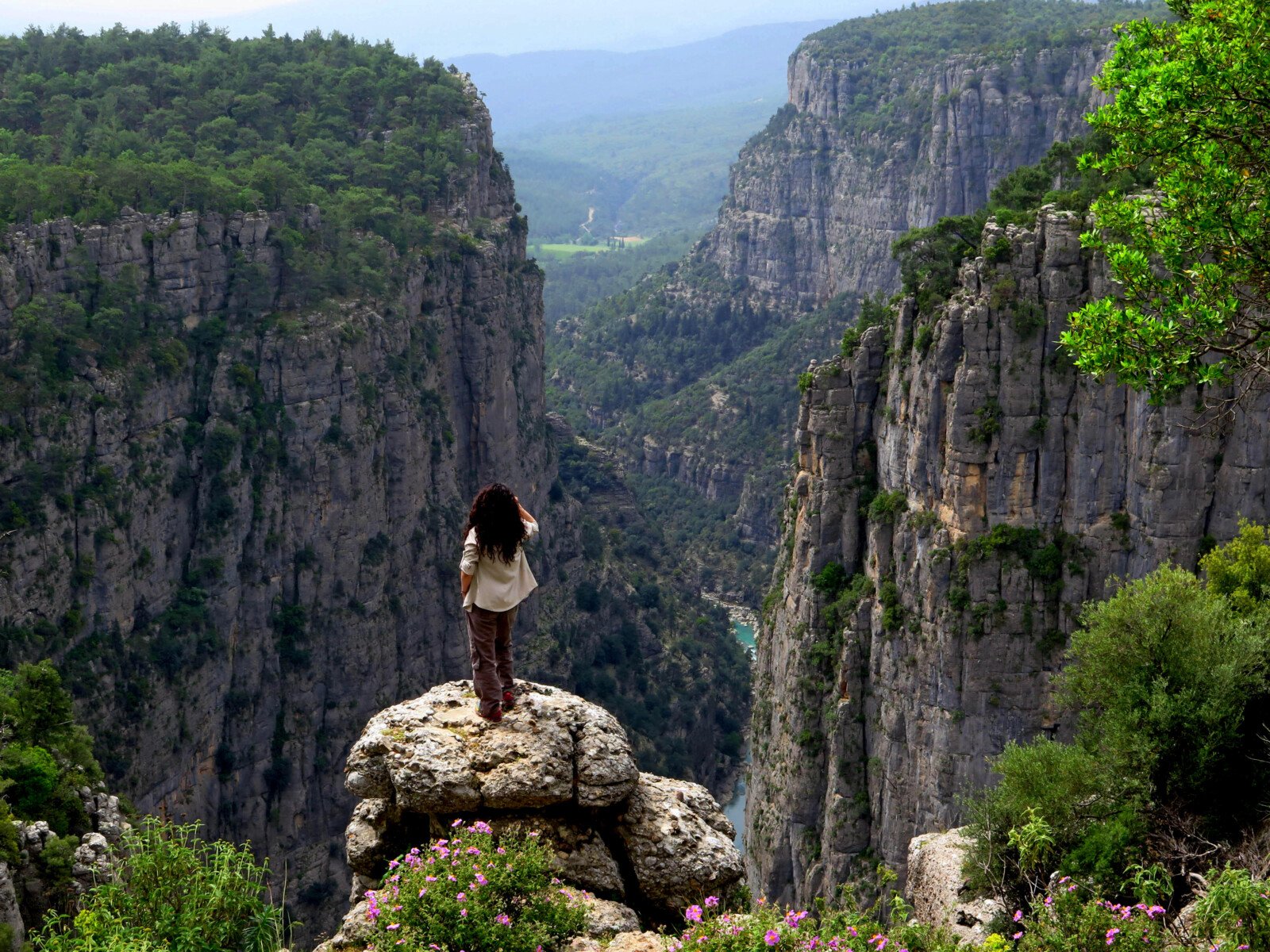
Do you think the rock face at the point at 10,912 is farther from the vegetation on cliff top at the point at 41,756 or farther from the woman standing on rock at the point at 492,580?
the woman standing on rock at the point at 492,580

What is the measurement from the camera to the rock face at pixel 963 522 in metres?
45.2

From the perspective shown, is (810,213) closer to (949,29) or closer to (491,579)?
(949,29)

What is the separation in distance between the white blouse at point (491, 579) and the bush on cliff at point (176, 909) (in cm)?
387

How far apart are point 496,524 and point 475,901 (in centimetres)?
479

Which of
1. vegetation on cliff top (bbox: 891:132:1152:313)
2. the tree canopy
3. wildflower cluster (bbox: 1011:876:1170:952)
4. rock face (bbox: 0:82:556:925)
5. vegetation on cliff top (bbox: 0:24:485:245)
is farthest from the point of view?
vegetation on cliff top (bbox: 0:24:485:245)

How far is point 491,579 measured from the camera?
17.3 m

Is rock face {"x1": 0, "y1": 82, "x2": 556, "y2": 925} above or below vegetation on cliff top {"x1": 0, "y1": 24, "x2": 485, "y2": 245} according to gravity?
below

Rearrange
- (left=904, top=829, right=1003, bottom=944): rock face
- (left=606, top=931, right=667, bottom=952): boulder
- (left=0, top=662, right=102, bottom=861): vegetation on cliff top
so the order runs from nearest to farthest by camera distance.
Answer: (left=606, top=931, right=667, bottom=952): boulder < (left=904, top=829, right=1003, bottom=944): rock face < (left=0, top=662, right=102, bottom=861): vegetation on cliff top

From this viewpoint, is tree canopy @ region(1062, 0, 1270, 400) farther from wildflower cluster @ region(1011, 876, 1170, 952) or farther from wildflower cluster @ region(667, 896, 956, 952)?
wildflower cluster @ region(667, 896, 956, 952)

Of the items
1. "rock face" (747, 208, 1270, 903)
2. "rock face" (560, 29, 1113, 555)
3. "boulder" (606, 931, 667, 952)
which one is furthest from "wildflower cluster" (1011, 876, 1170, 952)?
"rock face" (560, 29, 1113, 555)

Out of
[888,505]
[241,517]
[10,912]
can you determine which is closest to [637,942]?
[10,912]

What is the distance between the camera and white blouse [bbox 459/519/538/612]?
17188mm

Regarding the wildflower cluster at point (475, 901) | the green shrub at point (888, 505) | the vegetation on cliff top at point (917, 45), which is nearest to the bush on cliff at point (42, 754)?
the wildflower cluster at point (475, 901)

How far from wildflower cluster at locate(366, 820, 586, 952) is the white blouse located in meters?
3.03
